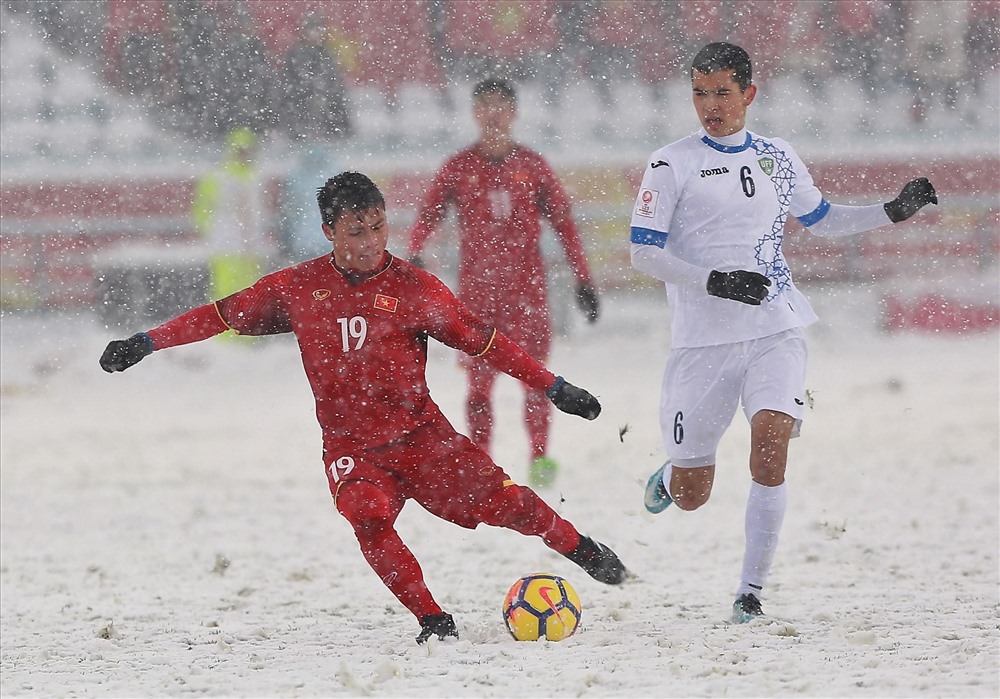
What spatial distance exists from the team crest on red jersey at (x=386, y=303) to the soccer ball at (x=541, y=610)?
2.97ft

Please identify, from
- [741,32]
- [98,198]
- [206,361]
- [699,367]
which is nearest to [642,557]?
[699,367]

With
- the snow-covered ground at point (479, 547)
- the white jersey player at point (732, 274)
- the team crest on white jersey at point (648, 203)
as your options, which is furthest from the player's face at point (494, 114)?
the team crest on white jersey at point (648, 203)

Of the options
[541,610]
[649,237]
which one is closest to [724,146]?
[649,237]

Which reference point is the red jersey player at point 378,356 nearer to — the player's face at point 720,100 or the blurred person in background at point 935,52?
the player's face at point 720,100

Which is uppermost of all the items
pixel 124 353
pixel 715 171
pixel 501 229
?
pixel 501 229

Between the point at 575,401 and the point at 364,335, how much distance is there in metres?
0.66

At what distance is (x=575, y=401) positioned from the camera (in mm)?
4332

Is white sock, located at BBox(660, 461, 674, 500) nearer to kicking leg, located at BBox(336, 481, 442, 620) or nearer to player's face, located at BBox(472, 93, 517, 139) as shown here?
kicking leg, located at BBox(336, 481, 442, 620)

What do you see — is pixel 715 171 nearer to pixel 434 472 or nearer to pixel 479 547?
pixel 434 472

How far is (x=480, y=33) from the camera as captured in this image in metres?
11.6

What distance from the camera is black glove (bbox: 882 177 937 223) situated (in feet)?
15.9

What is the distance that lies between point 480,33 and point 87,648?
25.7 ft

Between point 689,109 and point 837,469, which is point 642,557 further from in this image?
point 689,109

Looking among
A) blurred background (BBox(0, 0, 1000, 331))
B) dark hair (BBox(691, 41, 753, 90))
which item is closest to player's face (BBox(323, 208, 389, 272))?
dark hair (BBox(691, 41, 753, 90))
